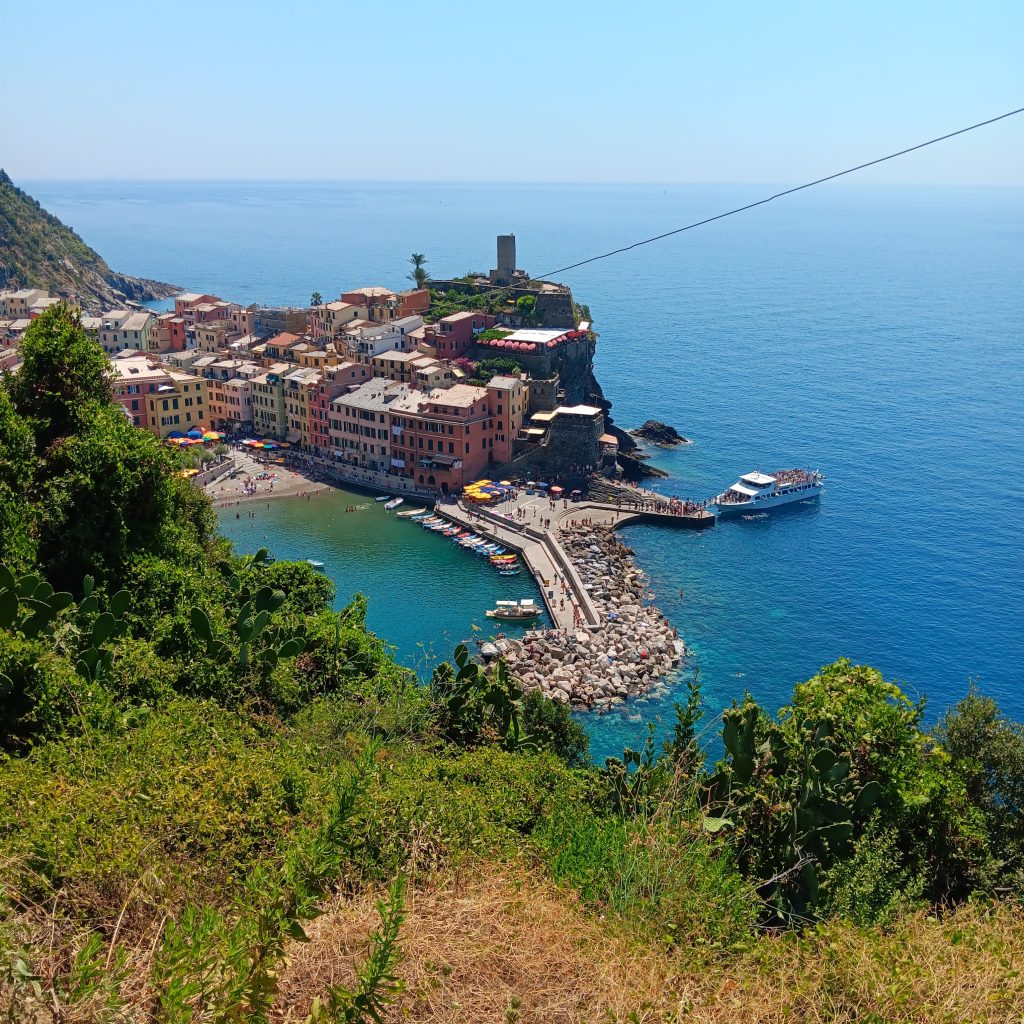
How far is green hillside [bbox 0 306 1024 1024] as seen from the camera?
5469mm

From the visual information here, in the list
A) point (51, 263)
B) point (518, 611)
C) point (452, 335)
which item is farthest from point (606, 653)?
point (51, 263)

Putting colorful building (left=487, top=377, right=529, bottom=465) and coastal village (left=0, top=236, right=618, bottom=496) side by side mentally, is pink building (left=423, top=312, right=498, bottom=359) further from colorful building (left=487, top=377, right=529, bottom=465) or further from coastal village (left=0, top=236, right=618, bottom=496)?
colorful building (left=487, top=377, right=529, bottom=465)

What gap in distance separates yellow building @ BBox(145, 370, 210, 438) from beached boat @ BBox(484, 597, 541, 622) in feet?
77.1

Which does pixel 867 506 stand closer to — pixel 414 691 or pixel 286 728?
pixel 414 691

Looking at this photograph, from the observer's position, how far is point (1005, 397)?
2493 inches

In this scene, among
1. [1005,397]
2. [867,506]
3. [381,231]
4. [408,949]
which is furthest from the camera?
[381,231]

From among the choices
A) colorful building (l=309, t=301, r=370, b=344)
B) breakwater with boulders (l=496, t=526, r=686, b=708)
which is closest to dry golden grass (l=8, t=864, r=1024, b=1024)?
breakwater with boulders (l=496, t=526, r=686, b=708)

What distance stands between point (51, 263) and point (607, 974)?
93.2 meters

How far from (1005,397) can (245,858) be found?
67.8 meters

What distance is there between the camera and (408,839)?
7.45m

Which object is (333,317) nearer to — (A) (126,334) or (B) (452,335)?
(B) (452,335)

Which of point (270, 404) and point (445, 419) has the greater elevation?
point (445, 419)

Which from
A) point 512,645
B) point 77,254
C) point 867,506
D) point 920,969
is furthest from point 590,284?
point 920,969

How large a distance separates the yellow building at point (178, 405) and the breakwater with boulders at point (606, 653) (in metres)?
25.2
